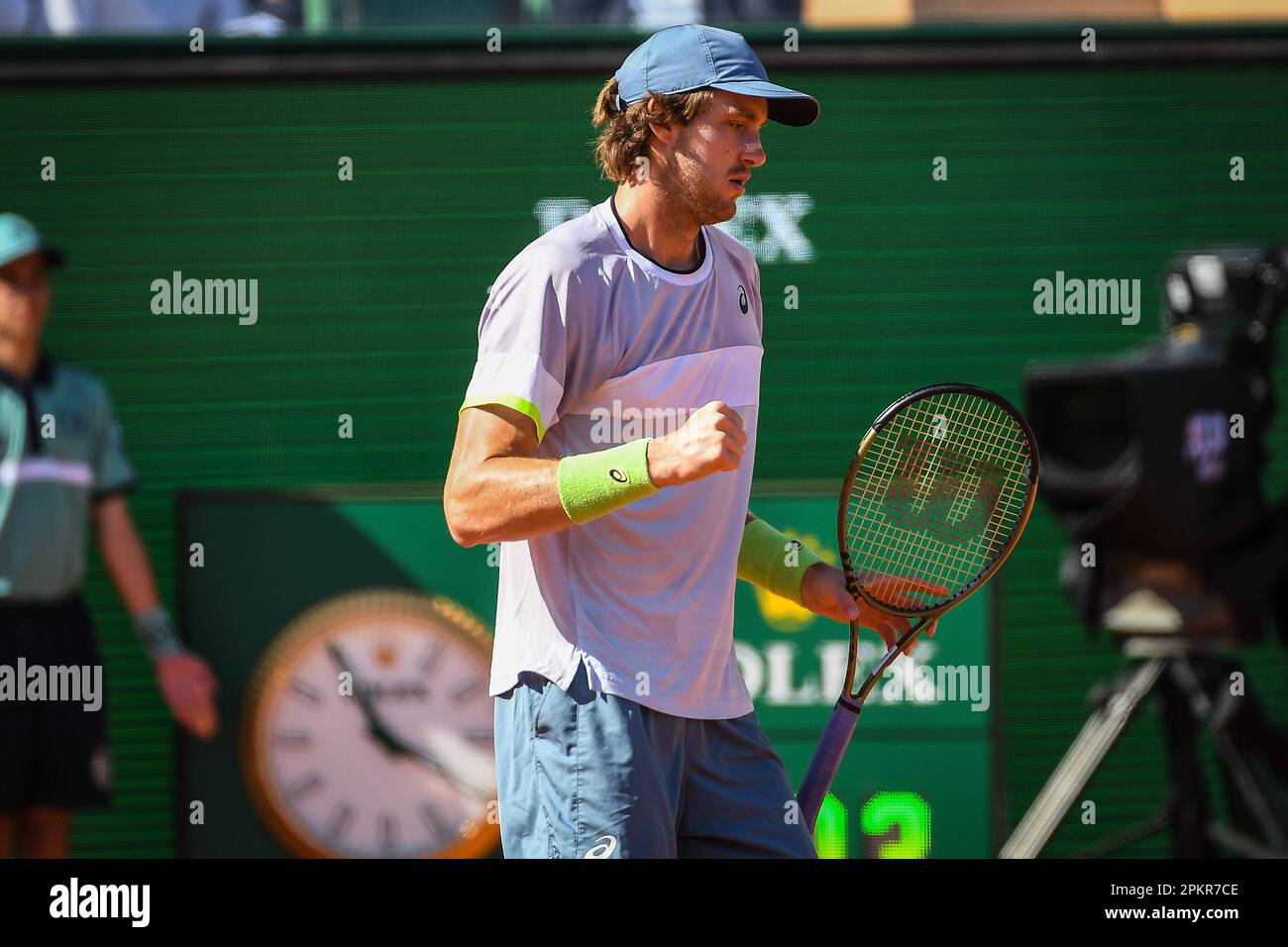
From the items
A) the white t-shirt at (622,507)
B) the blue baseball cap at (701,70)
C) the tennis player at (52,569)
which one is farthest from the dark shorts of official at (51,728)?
the blue baseball cap at (701,70)

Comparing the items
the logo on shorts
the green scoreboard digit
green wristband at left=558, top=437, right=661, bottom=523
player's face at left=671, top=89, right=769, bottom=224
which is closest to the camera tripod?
the green scoreboard digit

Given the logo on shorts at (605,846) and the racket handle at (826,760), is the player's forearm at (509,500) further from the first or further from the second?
the racket handle at (826,760)

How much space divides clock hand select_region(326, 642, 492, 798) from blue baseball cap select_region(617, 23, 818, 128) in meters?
2.34

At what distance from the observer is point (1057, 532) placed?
15.5 ft

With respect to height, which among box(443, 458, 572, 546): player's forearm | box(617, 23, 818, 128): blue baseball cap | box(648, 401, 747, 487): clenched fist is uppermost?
box(617, 23, 818, 128): blue baseball cap

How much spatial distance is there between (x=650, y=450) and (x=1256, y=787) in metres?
2.84

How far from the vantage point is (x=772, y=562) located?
9.25ft

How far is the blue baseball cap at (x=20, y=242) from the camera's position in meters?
4.71

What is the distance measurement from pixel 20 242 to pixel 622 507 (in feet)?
9.25

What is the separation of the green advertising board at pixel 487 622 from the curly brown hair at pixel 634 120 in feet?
6.49

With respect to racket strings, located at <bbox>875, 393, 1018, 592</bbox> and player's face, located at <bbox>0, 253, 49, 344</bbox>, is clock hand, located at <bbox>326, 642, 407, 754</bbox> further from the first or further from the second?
racket strings, located at <bbox>875, 393, 1018, 592</bbox>

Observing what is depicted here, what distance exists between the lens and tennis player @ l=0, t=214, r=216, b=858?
4523 millimetres

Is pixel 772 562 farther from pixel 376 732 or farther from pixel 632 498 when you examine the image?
pixel 376 732
